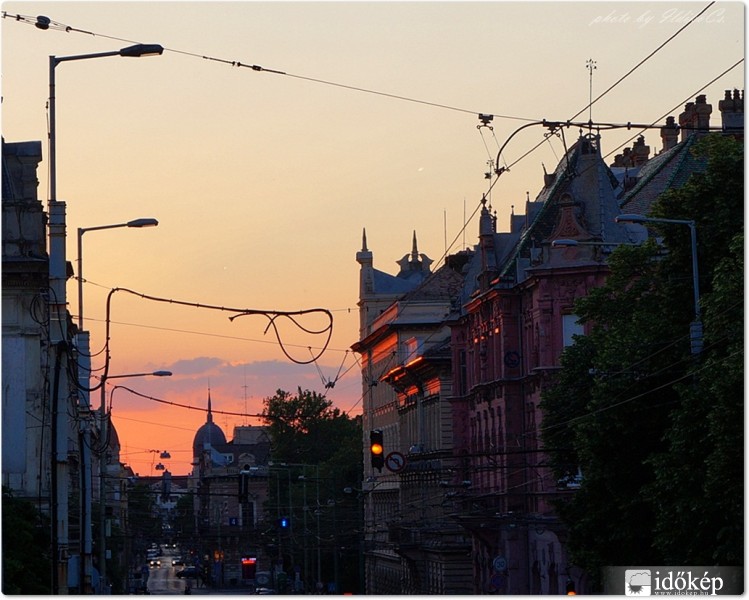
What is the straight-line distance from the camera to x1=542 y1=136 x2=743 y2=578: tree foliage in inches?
1444

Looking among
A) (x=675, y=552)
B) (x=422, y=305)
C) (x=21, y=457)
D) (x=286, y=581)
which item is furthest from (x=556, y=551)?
(x=286, y=581)

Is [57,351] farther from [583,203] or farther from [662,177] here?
[662,177]

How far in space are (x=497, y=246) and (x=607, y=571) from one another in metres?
38.0

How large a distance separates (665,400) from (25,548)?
14751 mm

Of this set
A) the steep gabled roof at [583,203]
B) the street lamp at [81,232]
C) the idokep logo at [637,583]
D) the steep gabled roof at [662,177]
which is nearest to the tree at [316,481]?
the steep gabled roof at [583,203]

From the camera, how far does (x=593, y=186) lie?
230 ft

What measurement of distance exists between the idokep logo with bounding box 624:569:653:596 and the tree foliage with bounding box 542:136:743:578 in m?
1.46

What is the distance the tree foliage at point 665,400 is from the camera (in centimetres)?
3669

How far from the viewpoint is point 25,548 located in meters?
40.7

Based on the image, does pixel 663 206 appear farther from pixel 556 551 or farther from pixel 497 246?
pixel 497 246

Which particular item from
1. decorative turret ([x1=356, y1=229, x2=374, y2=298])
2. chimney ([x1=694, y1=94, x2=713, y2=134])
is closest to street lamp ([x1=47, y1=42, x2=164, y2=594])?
chimney ([x1=694, y1=94, x2=713, y2=134])

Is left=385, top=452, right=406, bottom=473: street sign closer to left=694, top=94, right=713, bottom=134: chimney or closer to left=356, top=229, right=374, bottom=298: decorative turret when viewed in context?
left=694, top=94, right=713, bottom=134: chimney

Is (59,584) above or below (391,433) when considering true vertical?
below

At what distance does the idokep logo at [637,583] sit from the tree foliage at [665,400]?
1.46 metres
